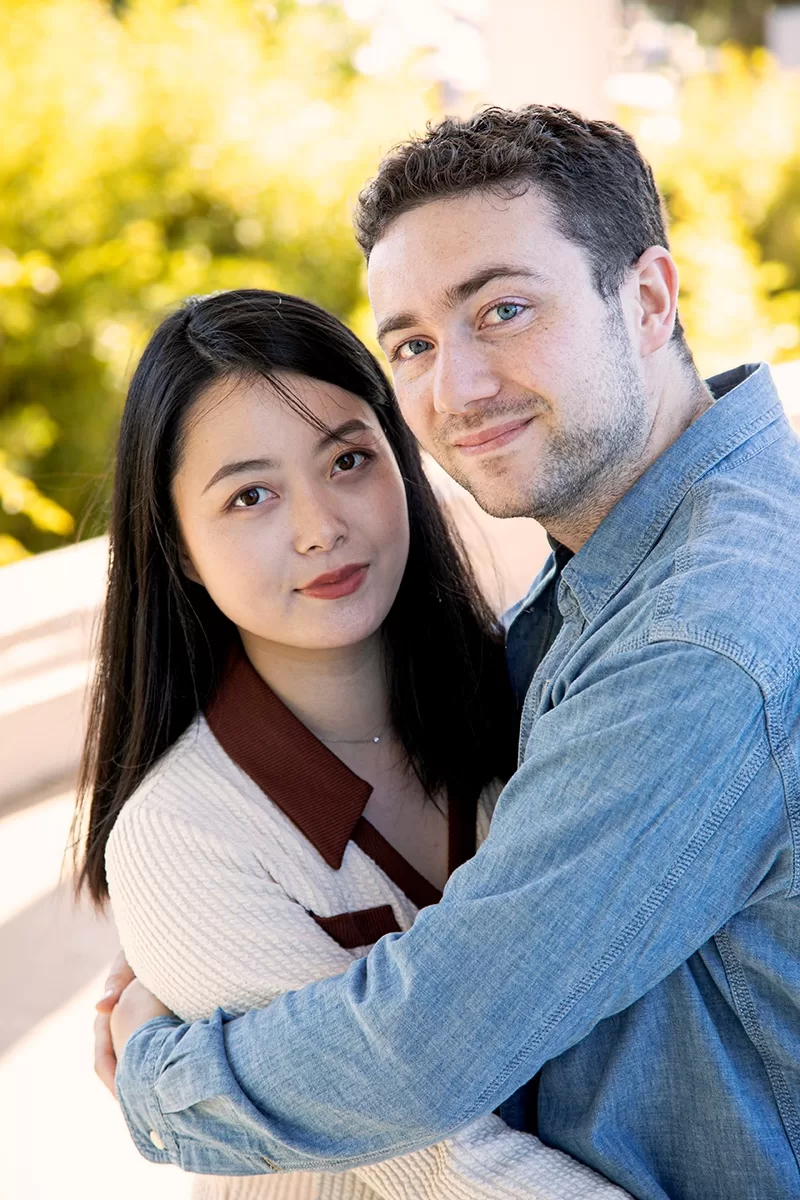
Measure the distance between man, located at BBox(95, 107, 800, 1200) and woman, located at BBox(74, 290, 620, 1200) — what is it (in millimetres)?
117

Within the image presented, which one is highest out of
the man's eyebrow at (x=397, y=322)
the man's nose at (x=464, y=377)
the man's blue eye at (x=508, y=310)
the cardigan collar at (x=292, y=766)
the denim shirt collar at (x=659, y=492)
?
the man's eyebrow at (x=397, y=322)

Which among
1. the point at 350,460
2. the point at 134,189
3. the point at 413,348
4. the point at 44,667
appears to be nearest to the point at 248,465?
the point at 350,460

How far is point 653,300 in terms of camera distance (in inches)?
61.4

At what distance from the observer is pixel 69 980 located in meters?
2.95

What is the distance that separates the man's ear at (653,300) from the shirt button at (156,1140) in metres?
1.07

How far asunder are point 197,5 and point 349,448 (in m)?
6.04

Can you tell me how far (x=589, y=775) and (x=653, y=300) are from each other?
668 mm

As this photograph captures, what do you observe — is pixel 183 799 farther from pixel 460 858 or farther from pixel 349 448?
pixel 349 448

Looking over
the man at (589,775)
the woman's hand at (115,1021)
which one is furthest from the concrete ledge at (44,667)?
the man at (589,775)

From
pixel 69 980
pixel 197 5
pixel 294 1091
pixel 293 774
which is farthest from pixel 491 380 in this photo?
pixel 197 5

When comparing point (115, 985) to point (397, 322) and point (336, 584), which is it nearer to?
point (336, 584)

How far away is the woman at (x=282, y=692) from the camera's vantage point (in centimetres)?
151

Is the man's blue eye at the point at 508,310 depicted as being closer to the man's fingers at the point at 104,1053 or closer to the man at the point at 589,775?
the man at the point at 589,775

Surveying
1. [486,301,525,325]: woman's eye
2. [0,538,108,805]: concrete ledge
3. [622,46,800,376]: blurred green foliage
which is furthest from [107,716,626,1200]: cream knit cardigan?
[622,46,800,376]: blurred green foliage
